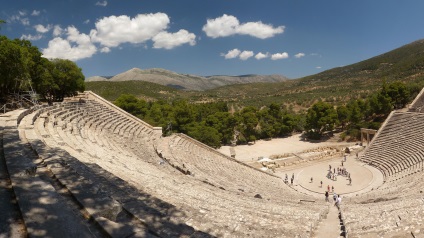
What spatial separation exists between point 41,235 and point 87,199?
107 centimetres

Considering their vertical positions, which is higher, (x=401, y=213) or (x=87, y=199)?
(x=87, y=199)

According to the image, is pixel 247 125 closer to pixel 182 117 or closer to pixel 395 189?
pixel 182 117

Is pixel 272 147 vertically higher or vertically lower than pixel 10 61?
lower

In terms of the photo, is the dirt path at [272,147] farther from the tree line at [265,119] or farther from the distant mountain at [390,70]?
the distant mountain at [390,70]

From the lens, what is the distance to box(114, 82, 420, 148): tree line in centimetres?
4153

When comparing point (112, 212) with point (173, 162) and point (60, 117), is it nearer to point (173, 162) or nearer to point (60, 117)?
point (173, 162)

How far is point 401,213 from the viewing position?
9500 mm

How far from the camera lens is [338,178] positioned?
26.4 metres

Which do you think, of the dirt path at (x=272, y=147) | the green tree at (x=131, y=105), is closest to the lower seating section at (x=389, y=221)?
the dirt path at (x=272, y=147)

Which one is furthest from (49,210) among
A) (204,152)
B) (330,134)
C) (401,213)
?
(330,134)

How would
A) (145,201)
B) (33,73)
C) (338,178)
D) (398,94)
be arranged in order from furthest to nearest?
(398,94)
(33,73)
(338,178)
(145,201)

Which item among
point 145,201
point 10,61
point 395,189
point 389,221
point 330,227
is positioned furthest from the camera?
point 10,61

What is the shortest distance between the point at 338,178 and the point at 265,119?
93.5 feet

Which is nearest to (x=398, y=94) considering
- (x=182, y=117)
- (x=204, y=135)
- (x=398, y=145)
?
(x=398, y=145)
